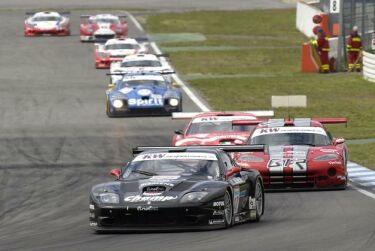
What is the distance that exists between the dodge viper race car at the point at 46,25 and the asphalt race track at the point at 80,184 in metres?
12.8

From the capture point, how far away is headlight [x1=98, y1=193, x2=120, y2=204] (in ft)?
54.6

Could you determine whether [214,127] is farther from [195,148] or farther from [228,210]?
[228,210]

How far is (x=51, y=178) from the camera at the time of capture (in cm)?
2480

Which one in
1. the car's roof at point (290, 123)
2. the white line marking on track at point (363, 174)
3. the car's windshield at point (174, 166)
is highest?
the car's windshield at point (174, 166)

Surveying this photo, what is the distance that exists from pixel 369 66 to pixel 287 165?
2551 centimetres

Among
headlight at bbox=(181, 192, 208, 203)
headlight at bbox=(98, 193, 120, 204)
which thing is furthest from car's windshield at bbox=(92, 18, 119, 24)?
headlight at bbox=(181, 192, 208, 203)

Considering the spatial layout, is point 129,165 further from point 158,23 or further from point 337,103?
point 158,23

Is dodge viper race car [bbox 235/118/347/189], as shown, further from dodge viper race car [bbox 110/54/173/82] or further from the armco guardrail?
dodge viper race car [bbox 110/54/173/82]

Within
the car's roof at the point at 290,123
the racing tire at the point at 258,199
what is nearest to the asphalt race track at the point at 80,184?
the racing tire at the point at 258,199

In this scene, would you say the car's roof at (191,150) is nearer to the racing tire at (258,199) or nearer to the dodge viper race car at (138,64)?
the racing tire at (258,199)

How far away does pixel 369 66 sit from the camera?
4719cm

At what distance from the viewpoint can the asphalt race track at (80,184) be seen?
50.5 feet

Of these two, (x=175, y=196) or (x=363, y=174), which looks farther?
(x=363, y=174)

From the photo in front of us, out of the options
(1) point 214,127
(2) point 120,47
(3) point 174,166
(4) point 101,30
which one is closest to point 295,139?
(1) point 214,127
